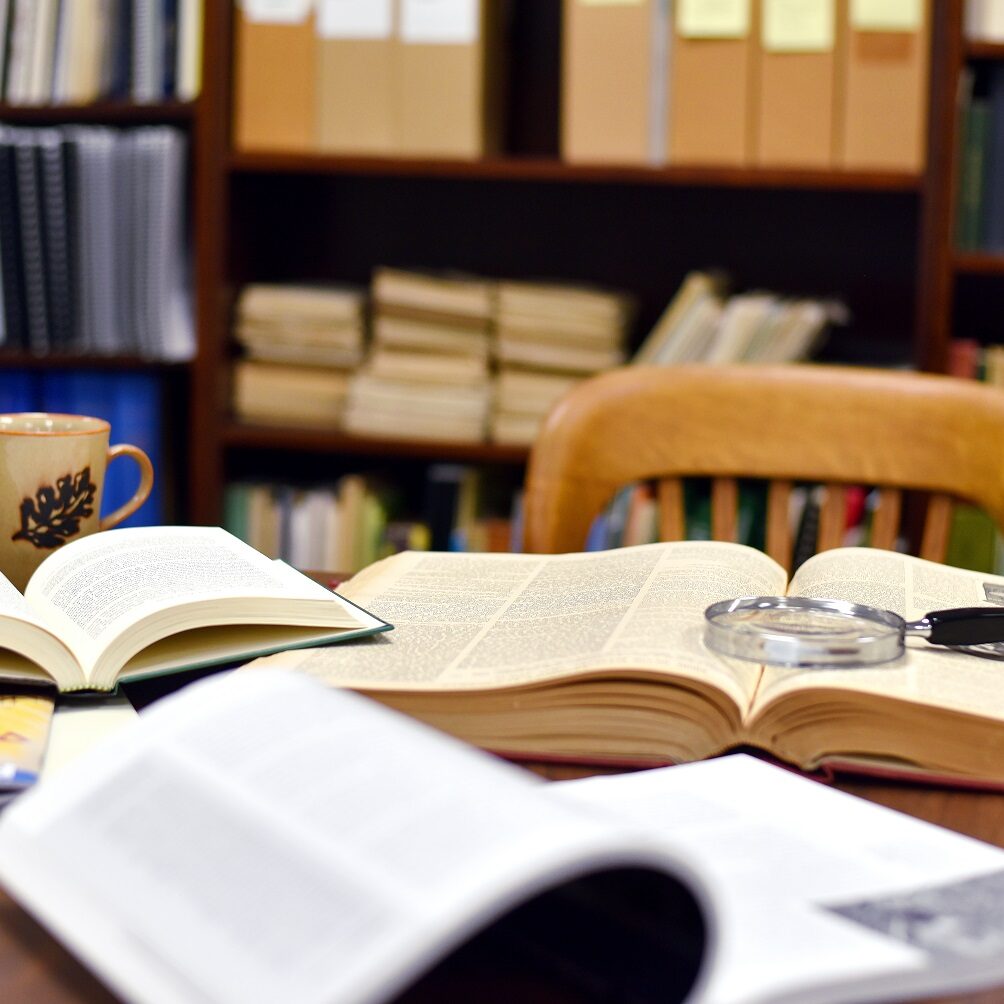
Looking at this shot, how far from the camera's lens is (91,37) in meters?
1.99

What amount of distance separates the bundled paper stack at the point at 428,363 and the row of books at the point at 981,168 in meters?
0.63

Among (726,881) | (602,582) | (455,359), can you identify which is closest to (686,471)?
(602,582)

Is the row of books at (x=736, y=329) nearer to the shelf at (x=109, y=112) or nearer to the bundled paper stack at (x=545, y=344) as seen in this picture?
the bundled paper stack at (x=545, y=344)

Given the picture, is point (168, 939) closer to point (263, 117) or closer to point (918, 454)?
point (918, 454)

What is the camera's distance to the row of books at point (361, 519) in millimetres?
1990

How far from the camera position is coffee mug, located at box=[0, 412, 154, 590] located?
0.77m

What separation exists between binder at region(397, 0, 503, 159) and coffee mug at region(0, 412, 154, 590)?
1.17 meters

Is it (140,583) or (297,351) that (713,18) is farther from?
(140,583)

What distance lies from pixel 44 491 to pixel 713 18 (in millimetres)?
1282

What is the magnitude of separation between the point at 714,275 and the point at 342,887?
174 centimetres

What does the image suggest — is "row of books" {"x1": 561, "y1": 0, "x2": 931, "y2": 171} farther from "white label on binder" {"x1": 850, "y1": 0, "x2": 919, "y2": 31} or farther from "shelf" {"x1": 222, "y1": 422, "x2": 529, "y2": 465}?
"shelf" {"x1": 222, "y1": 422, "x2": 529, "y2": 465}

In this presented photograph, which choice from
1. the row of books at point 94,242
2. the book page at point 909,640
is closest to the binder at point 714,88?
the row of books at point 94,242

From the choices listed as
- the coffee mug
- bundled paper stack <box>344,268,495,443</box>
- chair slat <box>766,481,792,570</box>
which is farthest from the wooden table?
bundled paper stack <box>344,268,495,443</box>

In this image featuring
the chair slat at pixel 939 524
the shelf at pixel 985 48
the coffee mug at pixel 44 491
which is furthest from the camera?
the shelf at pixel 985 48
